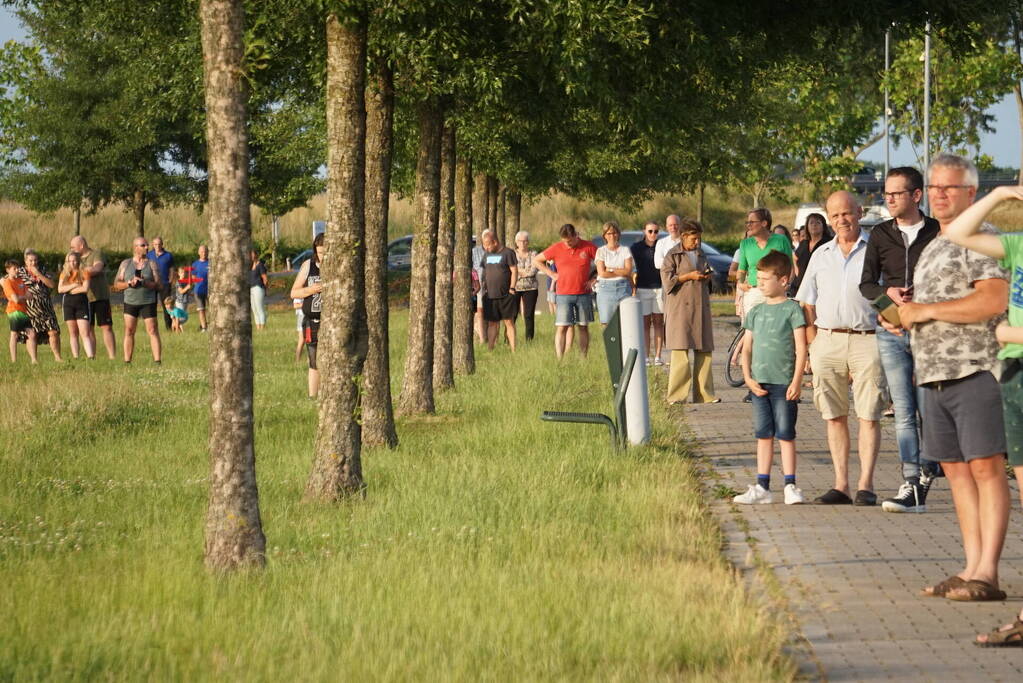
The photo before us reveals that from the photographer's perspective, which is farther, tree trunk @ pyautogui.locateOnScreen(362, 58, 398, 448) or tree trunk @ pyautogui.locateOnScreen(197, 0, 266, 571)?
tree trunk @ pyautogui.locateOnScreen(362, 58, 398, 448)

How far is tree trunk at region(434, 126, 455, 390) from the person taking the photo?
58.2ft

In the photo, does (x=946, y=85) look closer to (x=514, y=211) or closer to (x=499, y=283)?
(x=514, y=211)

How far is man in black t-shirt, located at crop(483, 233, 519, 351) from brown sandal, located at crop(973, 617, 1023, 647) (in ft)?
57.4

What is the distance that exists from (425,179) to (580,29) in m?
4.33

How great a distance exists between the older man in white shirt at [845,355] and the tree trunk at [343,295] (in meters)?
2.91

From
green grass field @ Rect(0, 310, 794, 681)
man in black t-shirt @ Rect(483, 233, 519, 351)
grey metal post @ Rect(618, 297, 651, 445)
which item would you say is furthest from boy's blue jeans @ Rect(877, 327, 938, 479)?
man in black t-shirt @ Rect(483, 233, 519, 351)

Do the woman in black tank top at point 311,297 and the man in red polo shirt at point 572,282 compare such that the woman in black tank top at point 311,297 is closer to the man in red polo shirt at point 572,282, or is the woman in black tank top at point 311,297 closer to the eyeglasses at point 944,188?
the man in red polo shirt at point 572,282

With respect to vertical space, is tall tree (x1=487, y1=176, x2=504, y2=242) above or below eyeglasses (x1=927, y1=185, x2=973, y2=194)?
above

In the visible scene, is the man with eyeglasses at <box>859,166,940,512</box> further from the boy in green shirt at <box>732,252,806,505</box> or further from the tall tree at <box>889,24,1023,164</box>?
the tall tree at <box>889,24,1023,164</box>

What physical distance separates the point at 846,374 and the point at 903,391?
0.41 metres

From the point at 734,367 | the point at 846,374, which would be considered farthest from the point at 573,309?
the point at 846,374

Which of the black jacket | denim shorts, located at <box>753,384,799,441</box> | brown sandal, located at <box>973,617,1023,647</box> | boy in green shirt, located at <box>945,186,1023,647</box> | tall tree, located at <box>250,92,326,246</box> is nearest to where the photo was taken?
brown sandal, located at <box>973,617,1023,647</box>

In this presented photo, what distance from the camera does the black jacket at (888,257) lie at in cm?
938

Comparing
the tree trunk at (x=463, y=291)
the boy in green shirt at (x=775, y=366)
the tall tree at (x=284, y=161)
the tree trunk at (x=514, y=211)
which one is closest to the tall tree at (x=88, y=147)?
the tall tree at (x=284, y=161)
